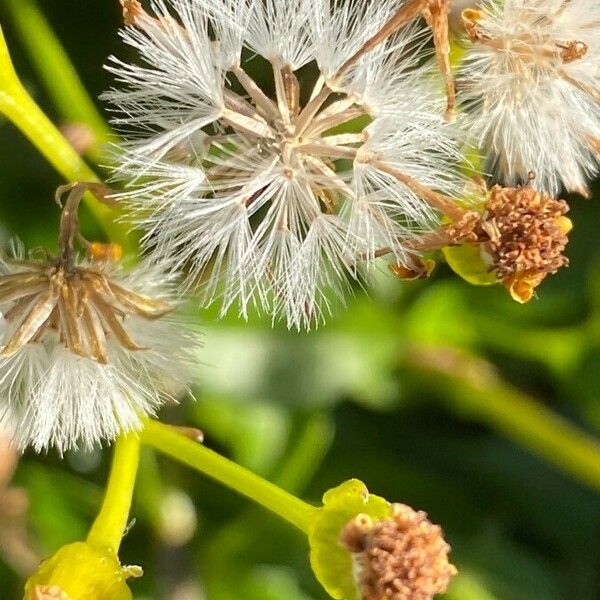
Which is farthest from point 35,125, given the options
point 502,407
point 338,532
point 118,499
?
point 502,407

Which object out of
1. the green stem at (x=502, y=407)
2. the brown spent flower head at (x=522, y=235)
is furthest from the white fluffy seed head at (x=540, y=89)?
the green stem at (x=502, y=407)

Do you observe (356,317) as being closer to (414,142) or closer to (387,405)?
(387,405)

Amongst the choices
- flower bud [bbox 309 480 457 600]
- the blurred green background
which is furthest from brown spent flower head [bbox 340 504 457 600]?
the blurred green background

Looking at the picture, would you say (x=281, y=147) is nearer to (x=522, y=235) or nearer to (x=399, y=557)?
(x=522, y=235)

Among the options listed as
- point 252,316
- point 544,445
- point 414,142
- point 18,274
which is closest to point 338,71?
point 414,142

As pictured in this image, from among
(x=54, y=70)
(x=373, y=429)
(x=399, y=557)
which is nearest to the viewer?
(x=399, y=557)

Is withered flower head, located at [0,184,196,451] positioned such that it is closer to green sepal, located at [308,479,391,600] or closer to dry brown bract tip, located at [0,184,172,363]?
dry brown bract tip, located at [0,184,172,363]
